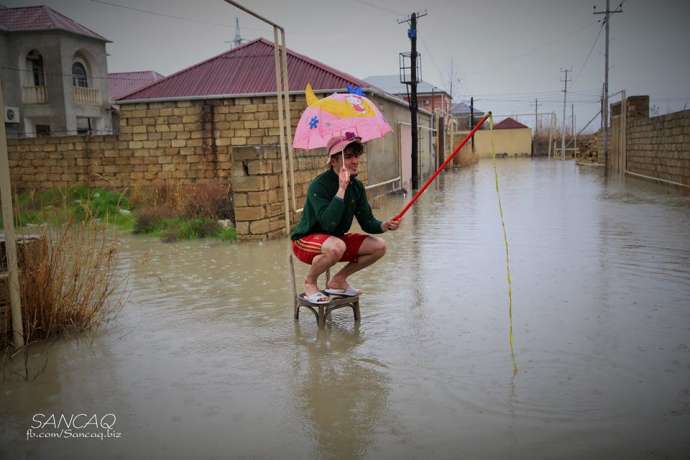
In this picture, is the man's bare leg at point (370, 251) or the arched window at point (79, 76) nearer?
the man's bare leg at point (370, 251)

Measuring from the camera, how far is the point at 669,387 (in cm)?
327

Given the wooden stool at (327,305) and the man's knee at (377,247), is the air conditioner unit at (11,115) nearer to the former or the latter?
the wooden stool at (327,305)

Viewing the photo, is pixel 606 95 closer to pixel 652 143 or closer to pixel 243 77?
pixel 652 143

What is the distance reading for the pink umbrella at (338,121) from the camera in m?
4.36

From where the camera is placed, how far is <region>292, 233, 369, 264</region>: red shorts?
4395 mm

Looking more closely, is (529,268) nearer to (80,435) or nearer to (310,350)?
(310,350)

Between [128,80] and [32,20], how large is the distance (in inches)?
483

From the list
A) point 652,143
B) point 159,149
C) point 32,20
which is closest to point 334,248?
point 159,149

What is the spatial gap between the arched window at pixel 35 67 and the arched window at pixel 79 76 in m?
1.53

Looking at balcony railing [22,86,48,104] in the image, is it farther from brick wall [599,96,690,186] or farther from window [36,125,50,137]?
brick wall [599,96,690,186]

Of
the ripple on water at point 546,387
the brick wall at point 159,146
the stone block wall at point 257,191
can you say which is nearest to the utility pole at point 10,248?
the ripple on water at point 546,387

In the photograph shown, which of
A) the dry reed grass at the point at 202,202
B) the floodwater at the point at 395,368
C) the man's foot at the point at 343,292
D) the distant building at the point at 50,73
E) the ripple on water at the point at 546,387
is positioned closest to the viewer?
the floodwater at the point at 395,368

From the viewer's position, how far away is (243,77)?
1847cm

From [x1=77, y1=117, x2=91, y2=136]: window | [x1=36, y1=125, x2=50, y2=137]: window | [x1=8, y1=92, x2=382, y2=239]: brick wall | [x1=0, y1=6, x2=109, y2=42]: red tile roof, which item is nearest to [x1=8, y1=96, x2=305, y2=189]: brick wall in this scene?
[x1=8, y1=92, x2=382, y2=239]: brick wall
